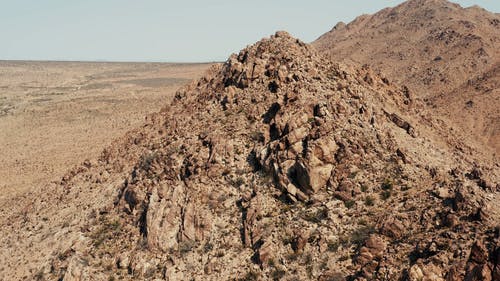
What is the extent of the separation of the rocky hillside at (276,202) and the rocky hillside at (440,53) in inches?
1351

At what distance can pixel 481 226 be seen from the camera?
18.9 metres

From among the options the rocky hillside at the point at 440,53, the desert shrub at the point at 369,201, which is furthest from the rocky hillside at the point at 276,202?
the rocky hillside at the point at 440,53

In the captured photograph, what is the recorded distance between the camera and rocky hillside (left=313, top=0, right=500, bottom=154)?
75000 mm

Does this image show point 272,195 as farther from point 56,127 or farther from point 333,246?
point 56,127

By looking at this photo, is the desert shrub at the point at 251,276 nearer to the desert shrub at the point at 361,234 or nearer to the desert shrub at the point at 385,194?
the desert shrub at the point at 361,234

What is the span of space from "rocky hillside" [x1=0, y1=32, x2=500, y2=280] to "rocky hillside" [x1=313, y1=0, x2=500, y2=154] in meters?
34.3

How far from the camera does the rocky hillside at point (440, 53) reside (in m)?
75.0

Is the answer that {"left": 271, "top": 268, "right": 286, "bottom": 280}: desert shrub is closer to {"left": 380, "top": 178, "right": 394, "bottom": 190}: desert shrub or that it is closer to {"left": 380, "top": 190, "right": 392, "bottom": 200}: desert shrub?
{"left": 380, "top": 190, "right": 392, "bottom": 200}: desert shrub

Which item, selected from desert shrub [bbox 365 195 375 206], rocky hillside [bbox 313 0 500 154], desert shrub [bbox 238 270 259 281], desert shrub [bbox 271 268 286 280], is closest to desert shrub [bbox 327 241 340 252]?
desert shrub [bbox 271 268 286 280]

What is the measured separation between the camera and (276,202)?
84.8ft

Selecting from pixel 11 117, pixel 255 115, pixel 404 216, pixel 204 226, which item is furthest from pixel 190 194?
pixel 11 117

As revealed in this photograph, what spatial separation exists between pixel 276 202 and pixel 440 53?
101 m

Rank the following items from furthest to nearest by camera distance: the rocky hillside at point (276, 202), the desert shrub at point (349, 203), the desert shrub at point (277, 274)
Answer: the desert shrub at point (349, 203) < the desert shrub at point (277, 274) < the rocky hillside at point (276, 202)

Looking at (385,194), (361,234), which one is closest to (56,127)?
(385,194)
